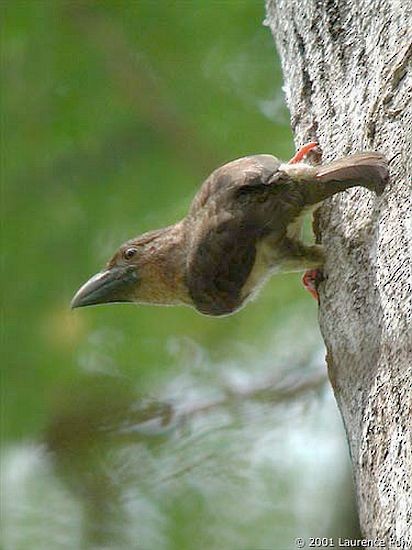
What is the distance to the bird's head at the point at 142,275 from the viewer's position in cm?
305

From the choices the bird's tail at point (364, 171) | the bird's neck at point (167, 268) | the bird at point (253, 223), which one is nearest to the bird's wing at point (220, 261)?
the bird at point (253, 223)

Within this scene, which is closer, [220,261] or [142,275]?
[220,261]

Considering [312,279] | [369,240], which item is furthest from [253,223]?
[369,240]

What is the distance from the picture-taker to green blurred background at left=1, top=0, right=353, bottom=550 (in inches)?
145

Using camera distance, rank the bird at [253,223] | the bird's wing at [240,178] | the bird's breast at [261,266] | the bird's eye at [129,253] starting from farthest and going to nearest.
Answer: the bird's eye at [129,253] < the bird's breast at [261,266] < the bird's wing at [240,178] < the bird at [253,223]

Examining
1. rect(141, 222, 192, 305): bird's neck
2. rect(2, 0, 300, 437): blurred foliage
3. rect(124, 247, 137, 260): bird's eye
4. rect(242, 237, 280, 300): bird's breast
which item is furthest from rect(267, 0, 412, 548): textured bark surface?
rect(2, 0, 300, 437): blurred foliage

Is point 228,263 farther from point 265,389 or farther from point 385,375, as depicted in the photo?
point 265,389

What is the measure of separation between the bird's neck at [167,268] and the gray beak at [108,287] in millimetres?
64

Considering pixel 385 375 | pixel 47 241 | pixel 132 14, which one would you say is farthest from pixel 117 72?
pixel 385 375

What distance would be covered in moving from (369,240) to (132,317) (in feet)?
5.89

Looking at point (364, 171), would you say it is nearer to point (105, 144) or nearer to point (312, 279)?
point (312, 279)

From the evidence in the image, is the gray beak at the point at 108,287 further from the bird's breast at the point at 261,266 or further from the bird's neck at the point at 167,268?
the bird's breast at the point at 261,266

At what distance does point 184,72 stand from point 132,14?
11.4 inches

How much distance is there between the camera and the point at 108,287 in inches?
129
